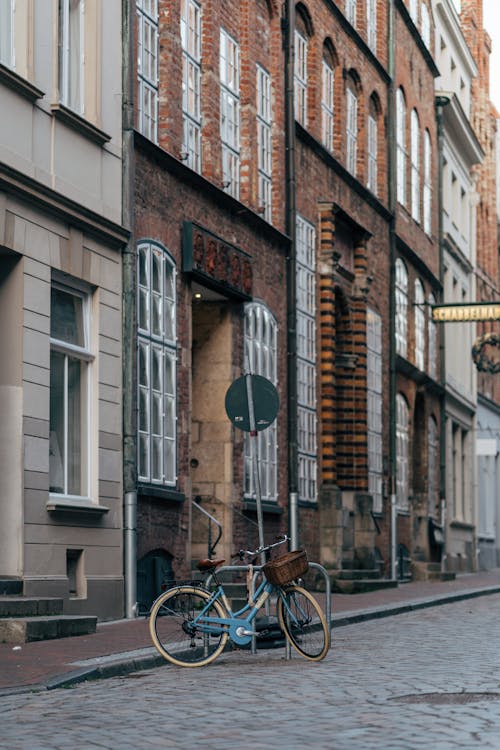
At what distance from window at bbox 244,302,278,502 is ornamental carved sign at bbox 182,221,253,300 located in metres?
0.70

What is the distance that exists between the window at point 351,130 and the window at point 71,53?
13.3m

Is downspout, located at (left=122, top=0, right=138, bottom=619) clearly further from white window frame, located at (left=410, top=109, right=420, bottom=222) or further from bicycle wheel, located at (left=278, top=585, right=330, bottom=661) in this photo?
white window frame, located at (left=410, top=109, right=420, bottom=222)

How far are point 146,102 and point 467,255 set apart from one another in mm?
28863

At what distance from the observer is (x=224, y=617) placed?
13.2 m

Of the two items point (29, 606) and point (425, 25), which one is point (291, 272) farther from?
point (425, 25)

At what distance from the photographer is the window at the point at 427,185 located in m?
39.9

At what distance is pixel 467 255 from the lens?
47906 mm

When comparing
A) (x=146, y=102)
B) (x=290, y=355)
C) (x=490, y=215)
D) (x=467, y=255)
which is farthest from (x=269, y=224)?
(x=490, y=215)

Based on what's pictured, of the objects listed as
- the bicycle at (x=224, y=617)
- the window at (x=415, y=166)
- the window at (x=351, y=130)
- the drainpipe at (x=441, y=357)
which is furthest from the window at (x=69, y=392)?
the drainpipe at (x=441, y=357)

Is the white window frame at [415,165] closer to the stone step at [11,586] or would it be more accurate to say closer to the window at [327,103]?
the window at [327,103]

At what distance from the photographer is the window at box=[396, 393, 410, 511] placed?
35312mm

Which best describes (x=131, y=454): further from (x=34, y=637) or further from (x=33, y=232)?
(x=34, y=637)

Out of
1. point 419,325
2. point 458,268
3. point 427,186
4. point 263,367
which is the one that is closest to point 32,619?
point 263,367

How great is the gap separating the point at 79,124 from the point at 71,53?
0.90 meters
